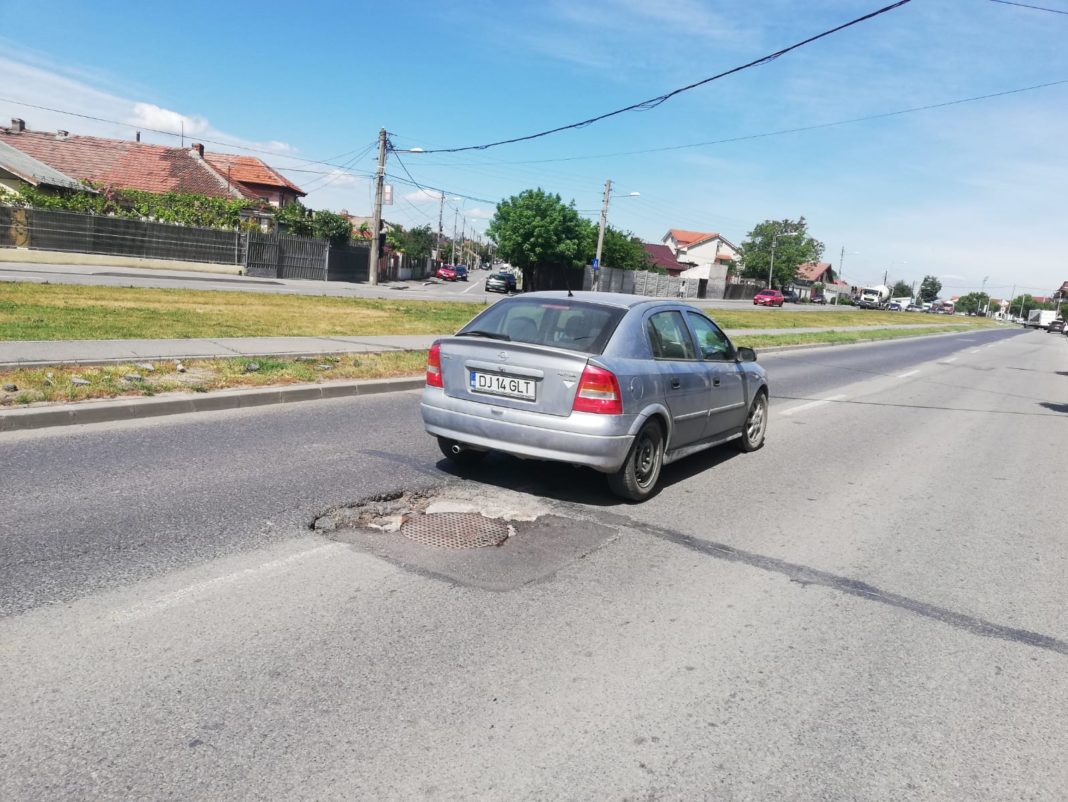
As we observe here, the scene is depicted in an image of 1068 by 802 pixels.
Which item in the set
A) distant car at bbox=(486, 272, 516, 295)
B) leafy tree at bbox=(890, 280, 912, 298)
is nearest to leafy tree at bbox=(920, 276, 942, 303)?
leafy tree at bbox=(890, 280, 912, 298)

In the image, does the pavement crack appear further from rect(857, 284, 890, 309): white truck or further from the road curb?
rect(857, 284, 890, 309): white truck

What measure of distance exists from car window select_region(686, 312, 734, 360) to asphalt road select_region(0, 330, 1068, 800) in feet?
4.05

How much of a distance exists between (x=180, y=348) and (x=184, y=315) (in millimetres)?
4810

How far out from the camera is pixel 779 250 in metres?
90.1

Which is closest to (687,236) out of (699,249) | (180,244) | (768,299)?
(699,249)

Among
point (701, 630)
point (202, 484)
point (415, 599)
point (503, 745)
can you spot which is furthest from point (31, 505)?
point (701, 630)

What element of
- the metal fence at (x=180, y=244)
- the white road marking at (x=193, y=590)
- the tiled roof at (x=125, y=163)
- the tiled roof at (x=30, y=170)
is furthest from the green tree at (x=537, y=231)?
the white road marking at (x=193, y=590)

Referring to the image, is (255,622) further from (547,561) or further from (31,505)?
(31,505)

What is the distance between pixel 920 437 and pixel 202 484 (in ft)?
28.8

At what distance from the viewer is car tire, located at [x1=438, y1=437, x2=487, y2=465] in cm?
654

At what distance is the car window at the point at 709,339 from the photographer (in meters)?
7.03

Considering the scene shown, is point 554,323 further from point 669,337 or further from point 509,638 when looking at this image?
point 509,638

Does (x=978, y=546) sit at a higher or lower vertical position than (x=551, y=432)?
lower

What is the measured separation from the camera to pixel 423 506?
543 centimetres
